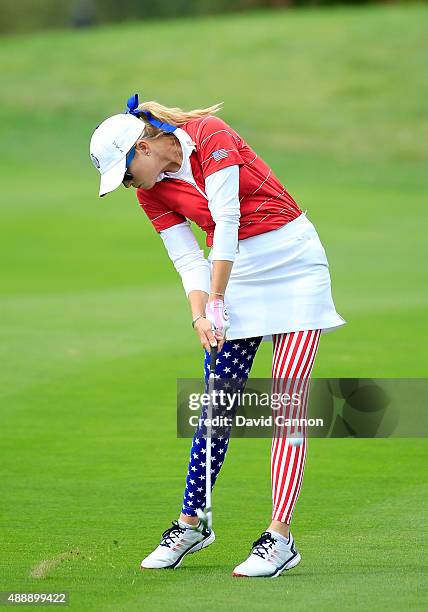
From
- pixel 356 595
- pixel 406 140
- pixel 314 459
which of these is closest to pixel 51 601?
pixel 356 595

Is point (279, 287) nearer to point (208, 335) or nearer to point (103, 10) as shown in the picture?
point (208, 335)

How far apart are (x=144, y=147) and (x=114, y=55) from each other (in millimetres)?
28101

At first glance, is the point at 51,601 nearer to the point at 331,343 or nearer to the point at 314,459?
the point at 314,459

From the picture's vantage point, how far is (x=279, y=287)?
5.05 metres

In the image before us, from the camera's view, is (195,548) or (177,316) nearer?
(195,548)

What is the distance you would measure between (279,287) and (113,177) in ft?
2.50

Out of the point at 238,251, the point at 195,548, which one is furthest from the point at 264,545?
the point at 238,251

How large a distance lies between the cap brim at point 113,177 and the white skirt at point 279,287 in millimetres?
543

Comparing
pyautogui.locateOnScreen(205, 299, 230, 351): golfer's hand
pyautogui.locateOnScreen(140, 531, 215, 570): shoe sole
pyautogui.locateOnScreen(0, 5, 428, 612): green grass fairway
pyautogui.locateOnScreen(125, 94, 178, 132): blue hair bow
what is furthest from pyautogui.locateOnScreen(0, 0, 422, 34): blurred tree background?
pyautogui.locateOnScreen(205, 299, 230, 351): golfer's hand

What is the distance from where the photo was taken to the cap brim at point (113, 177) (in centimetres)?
491

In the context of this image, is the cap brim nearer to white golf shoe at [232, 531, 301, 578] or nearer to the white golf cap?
the white golf cap

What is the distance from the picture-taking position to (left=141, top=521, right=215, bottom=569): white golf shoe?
5.14 meters

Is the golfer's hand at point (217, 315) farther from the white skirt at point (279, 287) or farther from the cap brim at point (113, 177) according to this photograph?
the cap brim at point (113, 177)

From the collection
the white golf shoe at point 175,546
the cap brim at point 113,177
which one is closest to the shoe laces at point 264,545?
the white golf shoe at point 175,546
